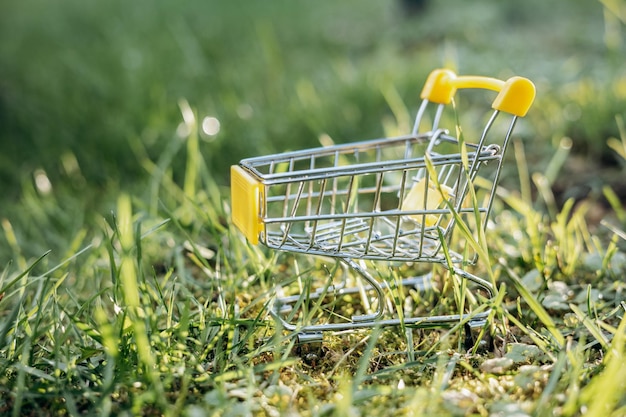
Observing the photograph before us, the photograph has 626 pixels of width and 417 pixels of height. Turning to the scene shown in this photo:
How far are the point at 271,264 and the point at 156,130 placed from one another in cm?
195

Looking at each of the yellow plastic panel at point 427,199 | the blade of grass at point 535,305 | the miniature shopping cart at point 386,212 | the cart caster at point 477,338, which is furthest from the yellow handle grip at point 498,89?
the cart caster at point 477,338

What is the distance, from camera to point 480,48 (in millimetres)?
5148

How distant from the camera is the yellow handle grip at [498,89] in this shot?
1.73m

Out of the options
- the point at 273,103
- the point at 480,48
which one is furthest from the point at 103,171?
the point at 480,48

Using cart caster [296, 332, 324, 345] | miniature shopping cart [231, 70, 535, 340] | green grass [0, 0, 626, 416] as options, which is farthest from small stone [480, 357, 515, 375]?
cart caster [296, 332, 324, 345]

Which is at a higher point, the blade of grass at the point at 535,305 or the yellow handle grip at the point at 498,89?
the yellow handle grip at the point at 498,89

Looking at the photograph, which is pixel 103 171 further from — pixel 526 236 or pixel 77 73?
pixel 526 236

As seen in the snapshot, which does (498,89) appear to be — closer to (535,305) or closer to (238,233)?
(535,305)

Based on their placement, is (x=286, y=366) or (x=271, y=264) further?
(x=271, y=264)

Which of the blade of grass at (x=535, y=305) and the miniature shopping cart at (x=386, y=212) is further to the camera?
the miniature shopping cart at (x=386, y=212)

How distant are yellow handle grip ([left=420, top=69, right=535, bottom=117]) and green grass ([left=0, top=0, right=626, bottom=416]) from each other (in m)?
0.37

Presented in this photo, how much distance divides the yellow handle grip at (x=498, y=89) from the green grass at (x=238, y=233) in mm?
373

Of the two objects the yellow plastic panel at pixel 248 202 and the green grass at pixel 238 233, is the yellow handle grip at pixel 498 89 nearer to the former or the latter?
the green grass at pixel 238 233

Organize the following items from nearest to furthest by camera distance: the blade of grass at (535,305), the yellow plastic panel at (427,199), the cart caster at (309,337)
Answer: the blade of grass at (535,305) → the cart caster at (309,337) → the yellow plastic panel at (427,199)
